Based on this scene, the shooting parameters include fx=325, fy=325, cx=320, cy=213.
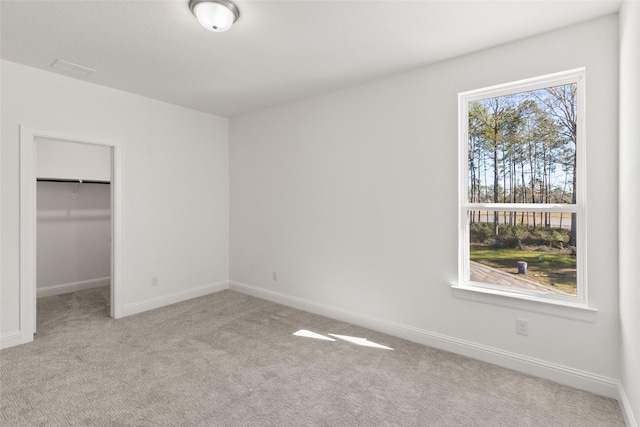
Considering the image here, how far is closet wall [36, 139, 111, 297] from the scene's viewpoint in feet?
14.9

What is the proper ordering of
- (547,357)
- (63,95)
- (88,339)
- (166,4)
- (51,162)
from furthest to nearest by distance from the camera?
(51,162) → (63,95) → (88,339) → (547,357) → (166,4)

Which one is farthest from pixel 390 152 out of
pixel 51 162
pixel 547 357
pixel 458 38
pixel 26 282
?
pixel 51 162

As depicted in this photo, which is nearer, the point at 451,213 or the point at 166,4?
the point at 166,4

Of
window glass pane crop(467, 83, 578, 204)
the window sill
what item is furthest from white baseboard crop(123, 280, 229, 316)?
window glass pane crop(467, 83, 578, 204)

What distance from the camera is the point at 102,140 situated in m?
3.61

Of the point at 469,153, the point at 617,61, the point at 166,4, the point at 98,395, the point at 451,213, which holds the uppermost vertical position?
the point at 166,4

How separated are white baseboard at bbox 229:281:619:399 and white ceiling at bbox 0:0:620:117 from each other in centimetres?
250

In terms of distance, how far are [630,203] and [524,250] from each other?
36.3 inches

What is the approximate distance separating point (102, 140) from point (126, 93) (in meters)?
0.64

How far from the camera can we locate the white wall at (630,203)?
5.68 feet

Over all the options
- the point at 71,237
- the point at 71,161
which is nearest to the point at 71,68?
the point at 71,161

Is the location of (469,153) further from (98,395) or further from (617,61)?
(98,395)

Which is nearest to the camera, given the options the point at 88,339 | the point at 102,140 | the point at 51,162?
the point at 88,339

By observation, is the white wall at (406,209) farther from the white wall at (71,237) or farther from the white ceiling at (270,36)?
the white wall at (71,237)
